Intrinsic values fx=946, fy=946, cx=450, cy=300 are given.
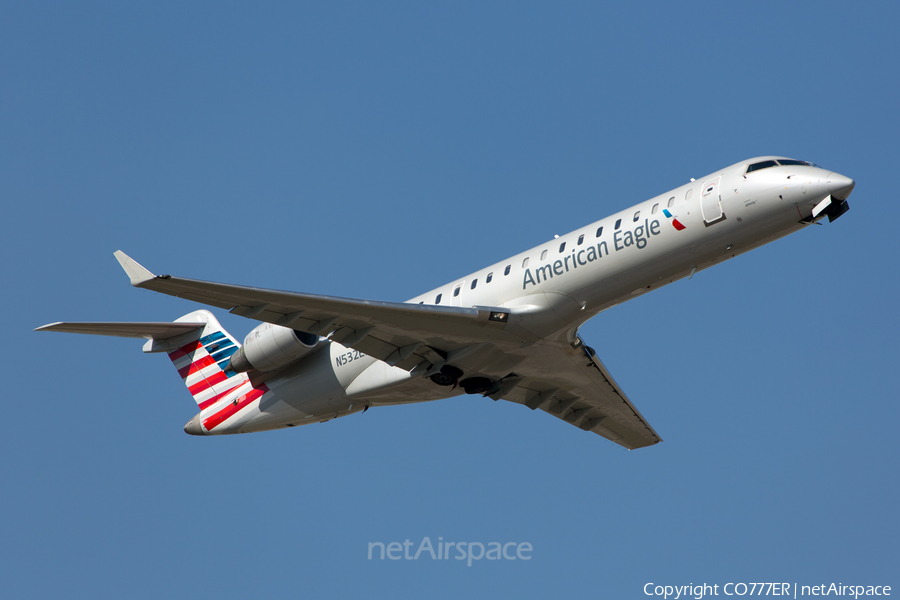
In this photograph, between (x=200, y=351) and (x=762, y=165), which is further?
(x=200, y=351)

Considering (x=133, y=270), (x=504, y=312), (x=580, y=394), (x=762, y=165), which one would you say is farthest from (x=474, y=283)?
(x=133, y=270)

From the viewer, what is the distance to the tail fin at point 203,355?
22078 mm

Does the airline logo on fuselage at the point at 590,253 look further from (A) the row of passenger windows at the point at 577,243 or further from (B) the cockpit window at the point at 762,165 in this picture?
(B) the cockpit window at the point at 762,165

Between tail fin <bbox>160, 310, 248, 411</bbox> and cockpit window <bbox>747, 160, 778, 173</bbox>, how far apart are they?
40.9 ft

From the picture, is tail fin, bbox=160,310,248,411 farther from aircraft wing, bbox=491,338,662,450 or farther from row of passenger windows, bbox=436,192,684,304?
row of passenger windows, bbox=436,192,684,304

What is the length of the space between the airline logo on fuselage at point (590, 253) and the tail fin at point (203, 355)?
8.59m

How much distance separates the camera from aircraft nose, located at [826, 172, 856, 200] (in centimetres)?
1536

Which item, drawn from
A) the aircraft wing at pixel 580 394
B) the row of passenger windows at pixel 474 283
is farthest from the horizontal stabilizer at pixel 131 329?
the aircraft wing at pixel 580 394

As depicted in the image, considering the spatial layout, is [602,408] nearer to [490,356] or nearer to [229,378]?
[490,356]

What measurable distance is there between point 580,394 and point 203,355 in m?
8.91

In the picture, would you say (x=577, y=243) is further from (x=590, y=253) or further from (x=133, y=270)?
(x=133, y=270)

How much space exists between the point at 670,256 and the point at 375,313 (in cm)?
521

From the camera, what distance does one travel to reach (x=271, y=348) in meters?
18.6

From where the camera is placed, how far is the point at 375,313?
16672 mm
